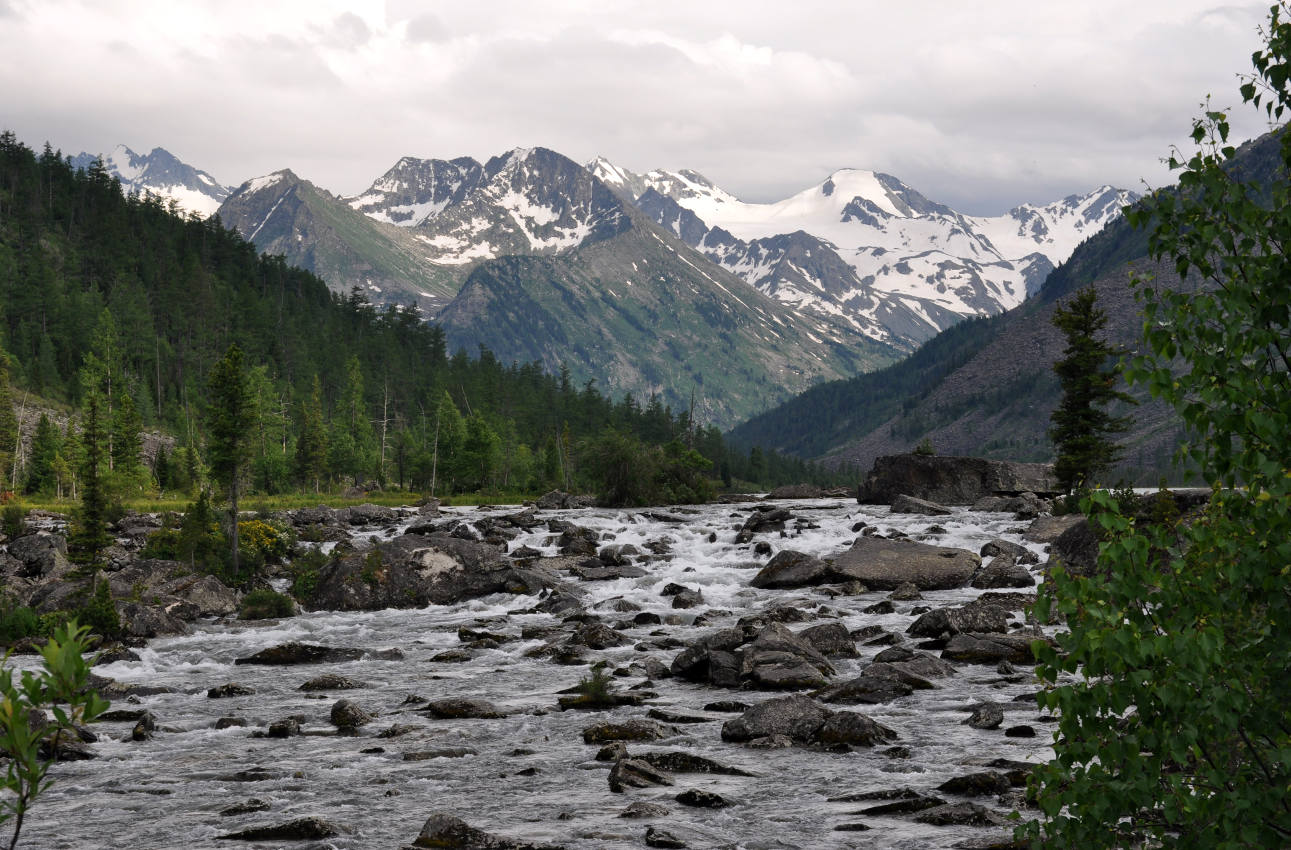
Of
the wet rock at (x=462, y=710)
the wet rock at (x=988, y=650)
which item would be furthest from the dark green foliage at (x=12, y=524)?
the wet rock at (x=988, y=650)

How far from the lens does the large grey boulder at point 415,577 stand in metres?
42.0

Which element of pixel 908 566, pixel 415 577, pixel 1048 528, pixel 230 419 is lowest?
pixel 415 577

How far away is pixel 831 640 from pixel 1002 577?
1530 cm

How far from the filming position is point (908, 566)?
144ft

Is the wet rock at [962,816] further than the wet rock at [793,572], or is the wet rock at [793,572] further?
the wet rock at [793,572]

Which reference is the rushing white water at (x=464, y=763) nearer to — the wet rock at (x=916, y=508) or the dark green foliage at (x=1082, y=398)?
the dark green foliage at (x=1082, y=398)

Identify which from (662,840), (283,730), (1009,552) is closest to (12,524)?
(283,730)

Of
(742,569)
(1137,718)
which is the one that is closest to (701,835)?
(1137,718)

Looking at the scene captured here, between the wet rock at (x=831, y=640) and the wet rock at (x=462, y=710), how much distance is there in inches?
400

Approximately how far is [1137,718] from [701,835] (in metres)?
9.80

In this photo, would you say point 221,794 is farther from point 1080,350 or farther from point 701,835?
point 1080,350

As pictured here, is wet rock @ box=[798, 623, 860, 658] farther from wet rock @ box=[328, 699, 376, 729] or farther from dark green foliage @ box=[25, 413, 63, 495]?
dark green foliage @ box=[25, 413, 63, 495]

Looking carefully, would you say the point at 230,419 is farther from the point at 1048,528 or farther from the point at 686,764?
the point at 1048,528

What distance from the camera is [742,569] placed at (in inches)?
1991
